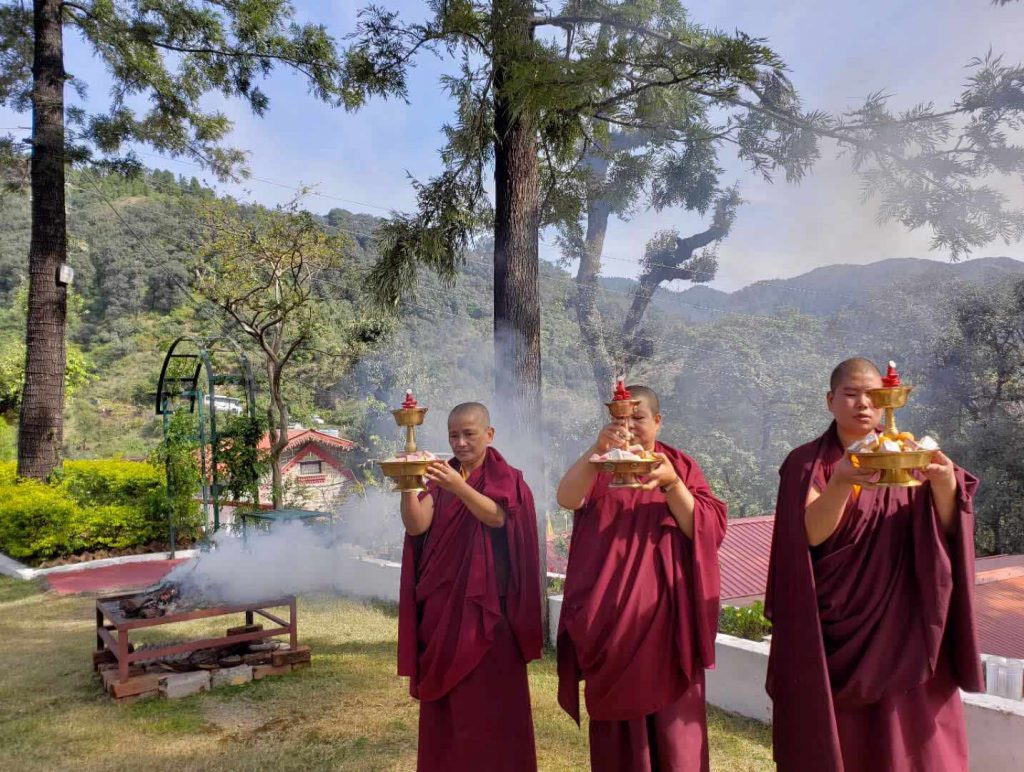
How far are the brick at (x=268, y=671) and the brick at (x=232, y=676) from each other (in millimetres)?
45

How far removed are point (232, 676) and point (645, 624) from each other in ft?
13.6

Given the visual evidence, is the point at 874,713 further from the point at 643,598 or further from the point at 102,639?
the point at 102,639

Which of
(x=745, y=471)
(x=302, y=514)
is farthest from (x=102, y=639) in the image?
(x=745, y=471)

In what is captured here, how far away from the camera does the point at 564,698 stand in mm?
3242

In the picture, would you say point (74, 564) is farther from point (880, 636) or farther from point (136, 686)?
point (880, 636)

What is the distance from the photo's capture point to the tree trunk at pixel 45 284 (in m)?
12.5

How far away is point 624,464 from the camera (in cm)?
266

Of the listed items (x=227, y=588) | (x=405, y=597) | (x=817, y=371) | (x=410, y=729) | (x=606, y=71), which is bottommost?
(x=410, y=729)

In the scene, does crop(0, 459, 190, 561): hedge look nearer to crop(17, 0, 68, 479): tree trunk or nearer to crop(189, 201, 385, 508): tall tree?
crop(17, 0, 68, 479): tree trunk

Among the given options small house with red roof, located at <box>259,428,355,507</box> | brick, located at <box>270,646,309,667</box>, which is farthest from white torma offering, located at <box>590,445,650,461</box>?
small house with red roof, located at <box>259,428,355,507</box>

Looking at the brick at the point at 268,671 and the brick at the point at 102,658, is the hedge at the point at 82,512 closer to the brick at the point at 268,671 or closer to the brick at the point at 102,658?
the brick at the point at 102,658

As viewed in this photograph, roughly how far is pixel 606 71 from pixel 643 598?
4693mm

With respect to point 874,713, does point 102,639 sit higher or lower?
lower

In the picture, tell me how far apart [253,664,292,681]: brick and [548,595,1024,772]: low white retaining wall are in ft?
7.48
